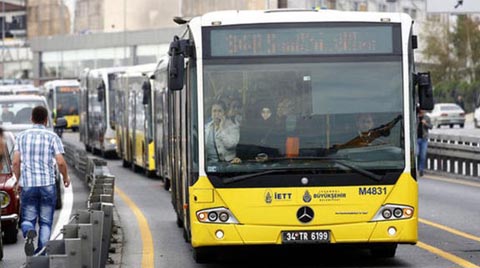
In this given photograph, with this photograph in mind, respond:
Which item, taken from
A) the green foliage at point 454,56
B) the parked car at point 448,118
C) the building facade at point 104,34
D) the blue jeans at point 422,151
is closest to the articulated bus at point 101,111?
the blue jeans at point 422,151

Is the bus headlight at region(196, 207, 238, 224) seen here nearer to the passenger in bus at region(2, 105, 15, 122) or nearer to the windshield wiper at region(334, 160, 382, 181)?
the windshield wiper at region(334, 160, 382, 181)

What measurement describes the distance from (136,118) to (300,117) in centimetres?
2419

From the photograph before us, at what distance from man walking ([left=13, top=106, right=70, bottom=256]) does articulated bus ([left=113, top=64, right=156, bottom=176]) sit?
18761 mm

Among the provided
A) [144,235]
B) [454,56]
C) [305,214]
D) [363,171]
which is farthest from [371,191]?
[454,56]

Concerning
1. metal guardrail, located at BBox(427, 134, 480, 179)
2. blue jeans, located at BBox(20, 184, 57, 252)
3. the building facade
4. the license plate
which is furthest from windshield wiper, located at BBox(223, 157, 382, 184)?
the building facade

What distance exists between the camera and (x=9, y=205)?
1736 centimetres

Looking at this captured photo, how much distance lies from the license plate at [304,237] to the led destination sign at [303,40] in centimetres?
184

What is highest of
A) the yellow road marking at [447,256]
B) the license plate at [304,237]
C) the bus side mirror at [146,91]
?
the bus side mirror at [146,91]

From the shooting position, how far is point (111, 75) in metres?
48.0

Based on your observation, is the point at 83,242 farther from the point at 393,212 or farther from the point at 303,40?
the point at 303,40

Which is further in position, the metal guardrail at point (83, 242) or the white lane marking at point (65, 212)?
the white lane marking at point (65, 212)

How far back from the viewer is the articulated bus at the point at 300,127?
1341cm

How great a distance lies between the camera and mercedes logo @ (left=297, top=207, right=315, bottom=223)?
13.4 m

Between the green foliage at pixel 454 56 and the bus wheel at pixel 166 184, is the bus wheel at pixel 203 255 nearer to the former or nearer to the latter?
the bus wheel at pixel 166 184
